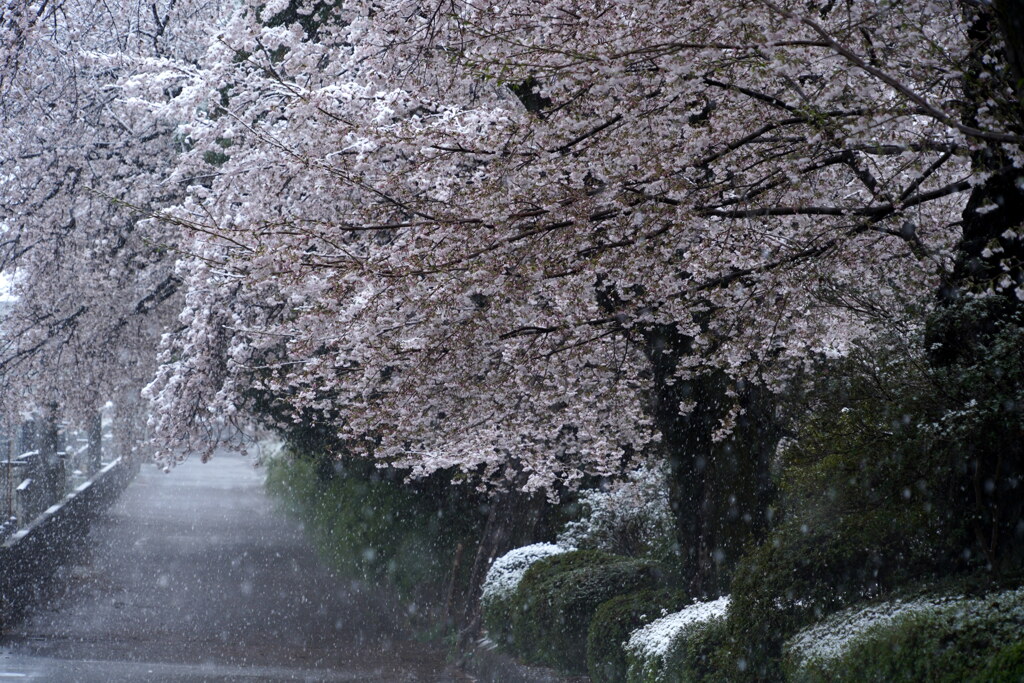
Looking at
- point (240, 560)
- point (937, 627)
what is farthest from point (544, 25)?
point (240, 560)

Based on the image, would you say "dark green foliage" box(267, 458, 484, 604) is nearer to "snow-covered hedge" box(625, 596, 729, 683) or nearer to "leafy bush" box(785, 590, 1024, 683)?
"snow-covered hedge" box(625, 596, 729, 683)

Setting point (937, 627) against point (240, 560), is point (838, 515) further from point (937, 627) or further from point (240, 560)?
point (240, 560)

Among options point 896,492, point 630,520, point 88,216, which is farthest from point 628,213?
point 88,216

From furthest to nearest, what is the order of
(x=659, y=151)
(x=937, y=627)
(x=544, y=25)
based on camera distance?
(x=544, y=25) < (x=659, y=151) < (x=937, y=627)

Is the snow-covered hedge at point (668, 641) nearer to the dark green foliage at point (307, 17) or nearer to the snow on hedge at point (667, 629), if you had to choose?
the snow on hedge at point (667, 629)

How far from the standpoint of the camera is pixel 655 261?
697 cm

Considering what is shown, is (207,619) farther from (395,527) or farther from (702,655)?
(702,655)

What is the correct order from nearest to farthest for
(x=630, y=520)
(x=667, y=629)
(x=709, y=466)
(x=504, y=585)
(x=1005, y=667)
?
(x=1005, y=667) < (x=667, y=629) < (x=709, y=466) < (x=504, y=585) < (x=630, y=520)

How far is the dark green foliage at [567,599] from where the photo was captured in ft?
32.3

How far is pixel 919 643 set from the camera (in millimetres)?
5258

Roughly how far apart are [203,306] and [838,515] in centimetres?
927

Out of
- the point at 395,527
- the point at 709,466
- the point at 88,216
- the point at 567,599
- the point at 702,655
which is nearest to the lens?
the point at 702,655

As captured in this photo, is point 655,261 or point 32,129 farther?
point 32,129

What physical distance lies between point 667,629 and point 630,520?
4.77 metres
